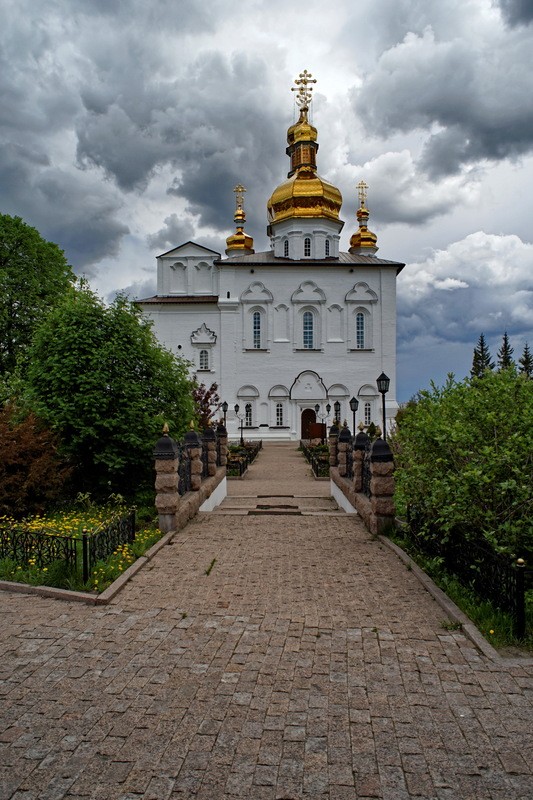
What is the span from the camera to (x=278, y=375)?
4375 centimetres

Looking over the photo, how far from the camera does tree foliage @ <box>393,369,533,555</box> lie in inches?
264

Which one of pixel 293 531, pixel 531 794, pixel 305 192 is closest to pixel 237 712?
pixel 531 794

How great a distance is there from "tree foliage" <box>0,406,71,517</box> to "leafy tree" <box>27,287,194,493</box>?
1089mm

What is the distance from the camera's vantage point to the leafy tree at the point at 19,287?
28359mm

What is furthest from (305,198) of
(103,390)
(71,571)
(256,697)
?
(256,697)

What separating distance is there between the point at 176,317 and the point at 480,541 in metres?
39.7

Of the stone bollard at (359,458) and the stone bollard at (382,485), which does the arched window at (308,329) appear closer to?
the stone bollard at (359,458)

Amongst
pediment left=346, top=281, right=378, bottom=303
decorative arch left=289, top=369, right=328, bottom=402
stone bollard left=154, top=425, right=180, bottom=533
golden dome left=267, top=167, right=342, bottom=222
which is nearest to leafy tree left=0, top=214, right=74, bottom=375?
decorative arch left=289, top=369, right=328, bottom=402

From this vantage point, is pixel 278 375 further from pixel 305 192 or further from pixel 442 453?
pixel 442 453

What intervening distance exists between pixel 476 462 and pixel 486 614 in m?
1.87

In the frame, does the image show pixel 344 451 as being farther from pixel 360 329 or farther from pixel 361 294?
pixel 361 294

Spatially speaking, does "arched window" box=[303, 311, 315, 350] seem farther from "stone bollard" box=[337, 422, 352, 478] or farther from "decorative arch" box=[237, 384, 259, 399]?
"stone bollard" box=[337, 422, 352, 478]

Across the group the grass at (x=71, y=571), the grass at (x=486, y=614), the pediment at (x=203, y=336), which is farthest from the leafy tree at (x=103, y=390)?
the pediment at (x=203, y=336)

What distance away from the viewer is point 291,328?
146 feet
